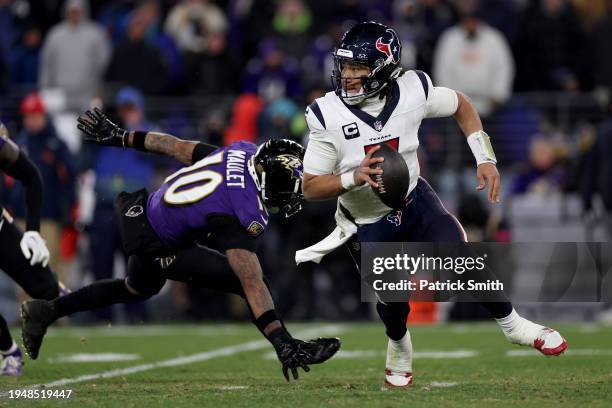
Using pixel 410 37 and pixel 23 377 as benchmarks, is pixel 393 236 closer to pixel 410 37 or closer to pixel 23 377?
pixel 23 377

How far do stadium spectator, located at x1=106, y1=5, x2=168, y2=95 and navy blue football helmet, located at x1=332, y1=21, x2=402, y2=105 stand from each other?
7490 mm

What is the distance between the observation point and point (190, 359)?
899cm

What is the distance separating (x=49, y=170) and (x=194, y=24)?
9.69 feet

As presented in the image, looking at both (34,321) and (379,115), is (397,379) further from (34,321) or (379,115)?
(34,321)

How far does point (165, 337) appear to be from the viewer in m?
11.0

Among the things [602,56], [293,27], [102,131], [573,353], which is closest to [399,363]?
[102,131]

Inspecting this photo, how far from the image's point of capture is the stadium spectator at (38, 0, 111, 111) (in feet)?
45.9

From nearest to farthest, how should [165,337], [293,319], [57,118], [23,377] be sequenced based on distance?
1. [23,377]
2. [165,337]
3. [293,319]
4. [57,118]

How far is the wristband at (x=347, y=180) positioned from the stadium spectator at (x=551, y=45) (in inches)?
290

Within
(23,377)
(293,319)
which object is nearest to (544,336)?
(23,377)

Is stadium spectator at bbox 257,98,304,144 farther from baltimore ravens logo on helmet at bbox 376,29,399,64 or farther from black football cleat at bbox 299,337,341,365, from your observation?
black football cleat at bbox 299,337,341,365

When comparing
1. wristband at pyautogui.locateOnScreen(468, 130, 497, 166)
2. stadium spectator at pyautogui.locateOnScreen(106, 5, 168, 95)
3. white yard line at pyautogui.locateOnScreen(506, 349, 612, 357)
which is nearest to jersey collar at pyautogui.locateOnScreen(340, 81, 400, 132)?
wristband at pyautogui.locateOnScreen(468, 130, 497, 166)

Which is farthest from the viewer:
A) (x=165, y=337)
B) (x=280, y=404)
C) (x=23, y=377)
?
(x=165, y=337)

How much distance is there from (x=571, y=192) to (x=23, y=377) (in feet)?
22.3
